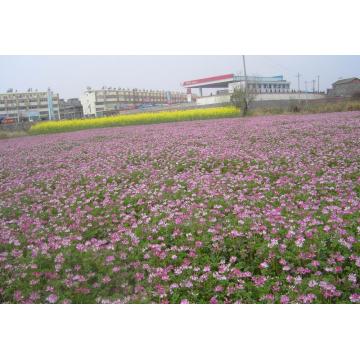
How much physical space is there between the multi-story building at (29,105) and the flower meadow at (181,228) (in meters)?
0.49

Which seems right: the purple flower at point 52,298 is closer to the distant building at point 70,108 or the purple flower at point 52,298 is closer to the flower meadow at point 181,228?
the flower meadow at point 181,228

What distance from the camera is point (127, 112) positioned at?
600 cm

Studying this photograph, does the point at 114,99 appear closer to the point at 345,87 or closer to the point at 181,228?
the point at 181,228

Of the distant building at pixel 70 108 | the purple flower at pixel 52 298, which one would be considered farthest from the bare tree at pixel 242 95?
the purple flower at pixel 52 298

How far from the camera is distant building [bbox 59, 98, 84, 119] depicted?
4285 millimetres

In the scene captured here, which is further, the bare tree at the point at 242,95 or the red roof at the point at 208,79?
the bare tree at the point at 242,95

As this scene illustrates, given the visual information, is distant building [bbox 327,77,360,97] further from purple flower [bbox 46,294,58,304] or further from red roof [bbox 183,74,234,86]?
purple flower [bbox 46,294,58,304]

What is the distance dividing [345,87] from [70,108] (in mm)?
4247

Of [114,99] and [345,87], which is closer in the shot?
[114,99]

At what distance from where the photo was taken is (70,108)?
14.3 feet

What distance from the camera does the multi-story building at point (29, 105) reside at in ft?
12.5

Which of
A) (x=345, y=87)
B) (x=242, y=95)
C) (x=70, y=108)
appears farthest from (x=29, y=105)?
(x=242, y=95)

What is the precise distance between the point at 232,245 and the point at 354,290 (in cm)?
93
